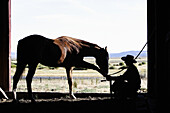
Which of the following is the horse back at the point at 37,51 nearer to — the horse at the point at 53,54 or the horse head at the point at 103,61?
the horse at the point at 53,54

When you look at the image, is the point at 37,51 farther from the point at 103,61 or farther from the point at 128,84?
the point at 128,84

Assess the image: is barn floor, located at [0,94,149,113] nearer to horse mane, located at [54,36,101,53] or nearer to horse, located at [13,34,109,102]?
horse, located at [13,34,109,102]

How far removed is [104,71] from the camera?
5.99 meters
